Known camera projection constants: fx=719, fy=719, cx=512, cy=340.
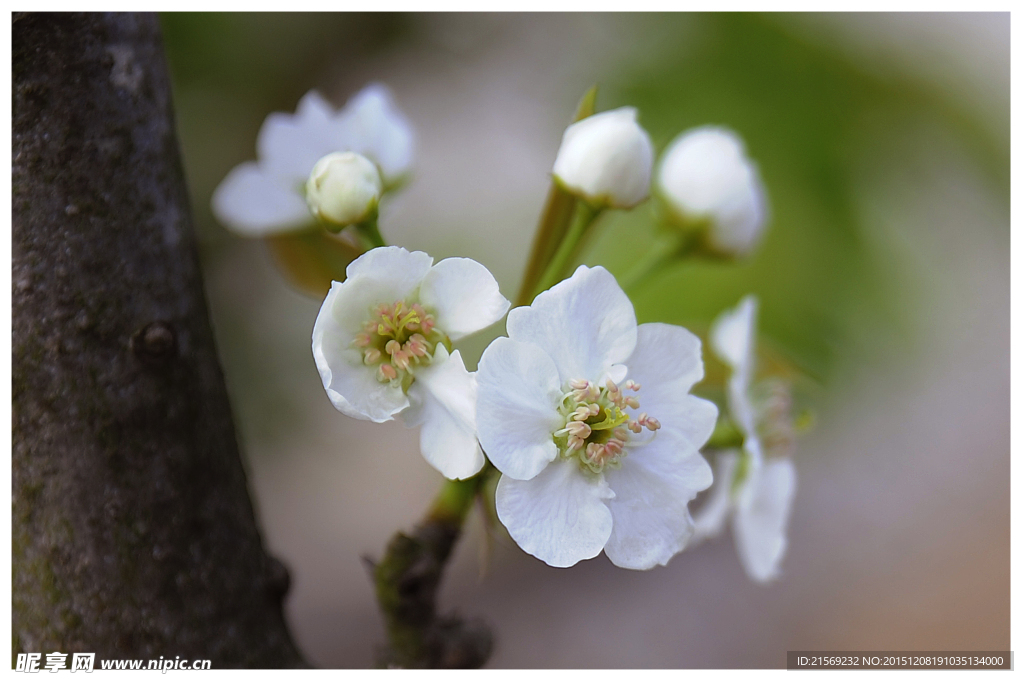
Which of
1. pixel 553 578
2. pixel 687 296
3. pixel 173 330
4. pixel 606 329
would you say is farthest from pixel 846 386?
pixel 173 330

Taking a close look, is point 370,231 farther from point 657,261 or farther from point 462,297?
point 657,261

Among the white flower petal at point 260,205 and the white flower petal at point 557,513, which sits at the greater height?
the white flower petal at point 260,205

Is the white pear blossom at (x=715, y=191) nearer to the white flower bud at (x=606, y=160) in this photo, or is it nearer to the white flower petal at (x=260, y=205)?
the white flower bud at (x=606, y=160)

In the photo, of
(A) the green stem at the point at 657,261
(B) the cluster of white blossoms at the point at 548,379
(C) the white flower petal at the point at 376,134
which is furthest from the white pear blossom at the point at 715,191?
(C) the white flower petal at the point at 376,134

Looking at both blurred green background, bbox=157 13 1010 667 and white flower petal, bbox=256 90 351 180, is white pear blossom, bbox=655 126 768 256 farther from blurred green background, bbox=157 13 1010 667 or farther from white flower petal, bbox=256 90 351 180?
blurred green background, bbox=157 13 1010 667

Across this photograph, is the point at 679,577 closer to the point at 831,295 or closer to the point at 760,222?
the point at 831,295

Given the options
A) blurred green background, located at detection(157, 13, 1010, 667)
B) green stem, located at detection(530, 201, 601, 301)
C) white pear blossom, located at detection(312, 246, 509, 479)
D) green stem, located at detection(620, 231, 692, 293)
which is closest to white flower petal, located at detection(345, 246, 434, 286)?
white pear blossom, located at detection(312, 246, 509, 479)
